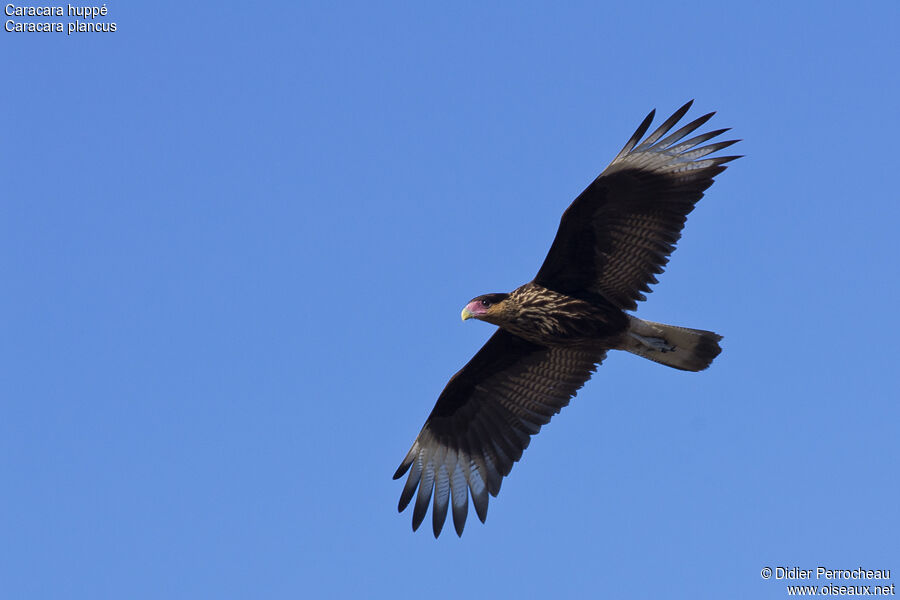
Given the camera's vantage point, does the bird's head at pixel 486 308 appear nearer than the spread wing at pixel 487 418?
Yes

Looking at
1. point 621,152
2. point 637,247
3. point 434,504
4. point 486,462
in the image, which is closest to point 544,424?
point 486,462

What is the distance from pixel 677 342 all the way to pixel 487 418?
2.14m

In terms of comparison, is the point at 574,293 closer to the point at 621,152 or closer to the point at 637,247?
the point at 637,247

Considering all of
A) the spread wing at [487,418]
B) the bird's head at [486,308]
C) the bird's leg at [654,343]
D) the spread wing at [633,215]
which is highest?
the spread wing at [633,215]

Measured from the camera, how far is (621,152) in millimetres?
9117

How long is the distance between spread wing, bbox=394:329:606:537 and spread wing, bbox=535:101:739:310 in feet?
3.33

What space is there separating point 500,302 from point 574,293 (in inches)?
26.5

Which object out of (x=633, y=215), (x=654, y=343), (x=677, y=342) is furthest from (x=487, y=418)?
(x=633, y=215)

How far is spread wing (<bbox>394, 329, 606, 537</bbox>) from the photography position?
34.0ft

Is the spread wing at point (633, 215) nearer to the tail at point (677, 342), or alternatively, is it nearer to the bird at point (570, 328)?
the bird at point (570, 328)

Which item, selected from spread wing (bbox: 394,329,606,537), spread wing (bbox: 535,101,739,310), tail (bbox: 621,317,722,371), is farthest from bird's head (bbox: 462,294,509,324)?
tail (bbox: 621,317,722,371)

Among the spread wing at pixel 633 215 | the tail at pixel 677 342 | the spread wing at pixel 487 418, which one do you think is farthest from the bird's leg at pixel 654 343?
the spread wing at pixel 487 418

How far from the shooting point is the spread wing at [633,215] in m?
9.02

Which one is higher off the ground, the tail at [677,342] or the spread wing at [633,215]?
the spread wing at [633,215]
